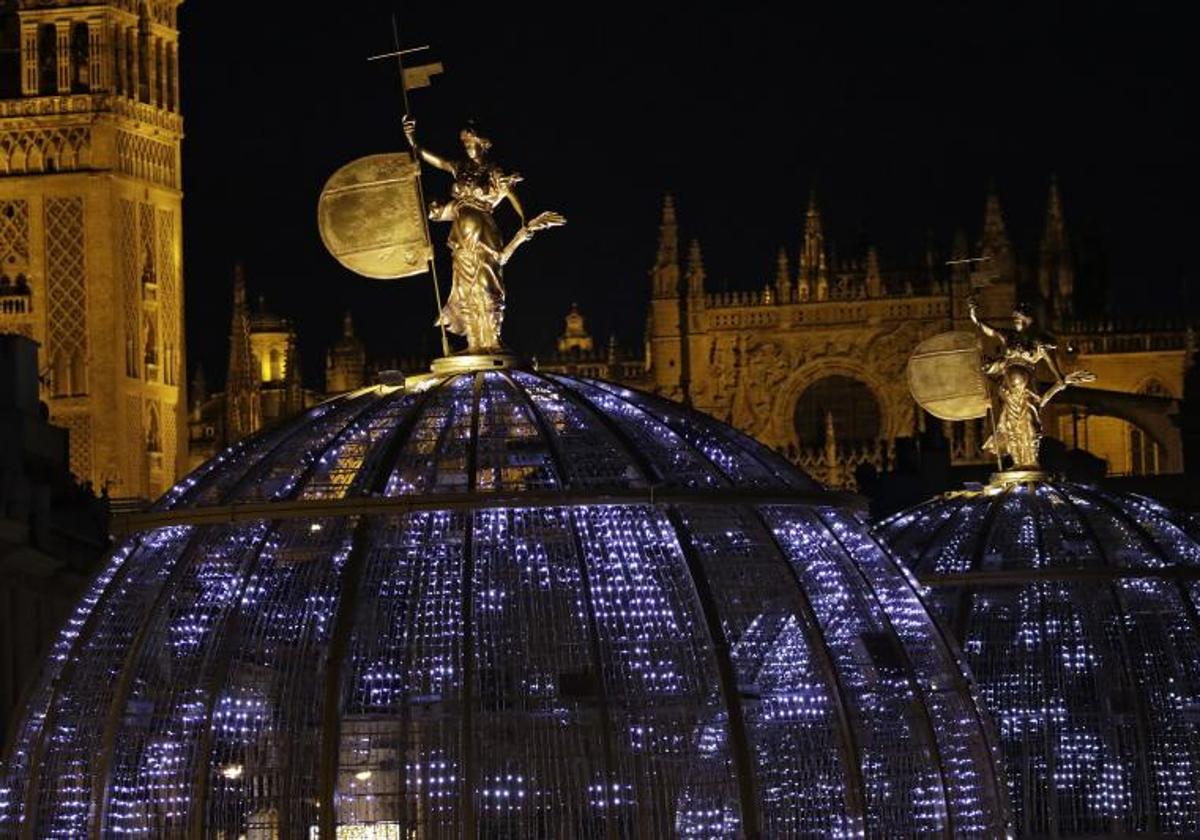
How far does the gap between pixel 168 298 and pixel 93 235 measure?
3299mm

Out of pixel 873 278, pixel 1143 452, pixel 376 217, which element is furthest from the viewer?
pixel 873 278

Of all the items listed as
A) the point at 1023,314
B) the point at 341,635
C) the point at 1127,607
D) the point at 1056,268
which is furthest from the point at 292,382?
the point at 341,635

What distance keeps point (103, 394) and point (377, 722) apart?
66425 mm

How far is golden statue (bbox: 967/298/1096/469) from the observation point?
19.3 metres

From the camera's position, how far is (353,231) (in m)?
13.4

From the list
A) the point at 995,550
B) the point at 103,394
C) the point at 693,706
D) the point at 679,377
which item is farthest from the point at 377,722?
the point at 679,377

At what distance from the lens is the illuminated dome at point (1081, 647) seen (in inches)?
693

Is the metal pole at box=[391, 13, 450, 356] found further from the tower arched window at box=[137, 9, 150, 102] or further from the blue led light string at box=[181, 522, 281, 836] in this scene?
the tower arched window at box=[137, 9, 150, 102]

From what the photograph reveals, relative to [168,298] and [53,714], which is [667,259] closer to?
[168,298]

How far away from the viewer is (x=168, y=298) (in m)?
80.8

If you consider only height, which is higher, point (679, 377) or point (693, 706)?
point (679, 377)

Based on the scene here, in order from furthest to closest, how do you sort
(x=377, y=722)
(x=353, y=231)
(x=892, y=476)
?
(x=892, y=476), (x=353, y=231), (x=377, y=722)

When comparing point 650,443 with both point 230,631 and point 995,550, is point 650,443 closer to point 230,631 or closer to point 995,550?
point 230,631

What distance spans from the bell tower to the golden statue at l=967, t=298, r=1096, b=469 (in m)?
58.1
